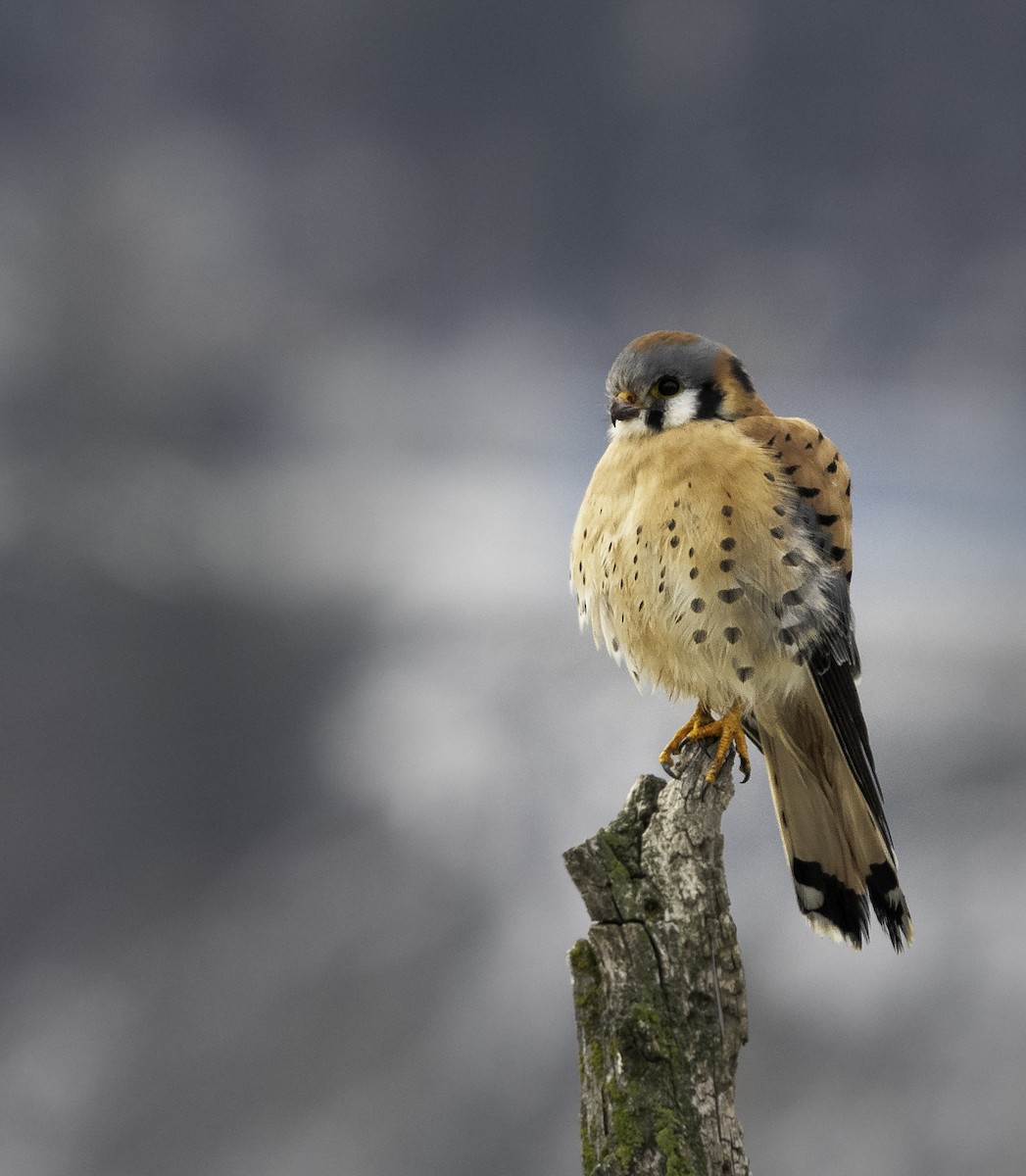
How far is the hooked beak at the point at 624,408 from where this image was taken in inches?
135

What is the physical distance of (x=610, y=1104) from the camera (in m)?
2.79

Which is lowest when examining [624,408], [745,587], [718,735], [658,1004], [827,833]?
[658,1004]

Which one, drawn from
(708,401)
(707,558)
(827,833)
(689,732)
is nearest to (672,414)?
(708,401)

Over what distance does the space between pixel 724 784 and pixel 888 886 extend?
0.64 meters

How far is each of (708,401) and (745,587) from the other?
0.60 meters

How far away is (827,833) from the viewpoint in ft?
11.9

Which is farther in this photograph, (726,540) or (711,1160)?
(726,540)

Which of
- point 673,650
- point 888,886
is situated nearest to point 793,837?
point 888,886

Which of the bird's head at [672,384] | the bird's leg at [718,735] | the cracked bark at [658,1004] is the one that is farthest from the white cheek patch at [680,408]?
the cracked bark at [658,1004]

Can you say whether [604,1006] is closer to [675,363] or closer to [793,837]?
[793,837]

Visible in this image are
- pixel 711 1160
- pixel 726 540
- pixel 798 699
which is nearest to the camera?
pixel 711 1160

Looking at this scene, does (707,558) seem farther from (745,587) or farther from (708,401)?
(708,401)

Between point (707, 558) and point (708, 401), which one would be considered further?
point (708, 401)

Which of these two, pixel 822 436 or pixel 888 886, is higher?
pixel 822 436
